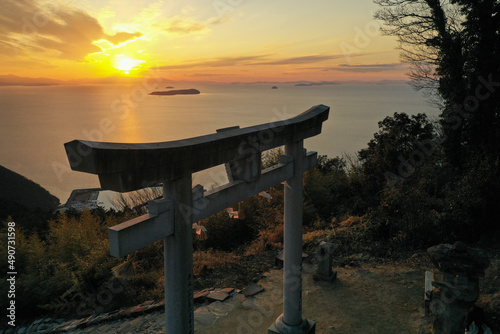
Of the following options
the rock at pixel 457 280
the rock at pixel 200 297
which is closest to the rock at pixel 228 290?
the rock at pixel 200 297

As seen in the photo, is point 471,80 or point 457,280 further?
point 471,80

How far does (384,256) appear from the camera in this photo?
9.15m

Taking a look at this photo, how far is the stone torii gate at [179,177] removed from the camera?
7.39 feet

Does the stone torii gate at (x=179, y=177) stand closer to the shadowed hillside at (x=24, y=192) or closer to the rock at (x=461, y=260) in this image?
the rock at (x=461, y=260)

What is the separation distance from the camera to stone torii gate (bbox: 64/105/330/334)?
225 cm

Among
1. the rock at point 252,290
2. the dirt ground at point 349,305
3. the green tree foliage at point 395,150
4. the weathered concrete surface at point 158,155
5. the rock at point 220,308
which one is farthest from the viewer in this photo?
the green tree foliage at point 395,150

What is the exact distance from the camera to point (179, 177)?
275 cm

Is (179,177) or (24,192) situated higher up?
(179,177)

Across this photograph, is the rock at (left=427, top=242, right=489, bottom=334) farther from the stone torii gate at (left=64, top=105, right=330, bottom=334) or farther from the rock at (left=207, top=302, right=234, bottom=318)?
the rock at (left=207, top=302, right=234, bottom=318)

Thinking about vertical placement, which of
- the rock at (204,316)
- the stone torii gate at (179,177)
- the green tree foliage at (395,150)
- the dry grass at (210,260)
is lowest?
the dry grass at (210,260)

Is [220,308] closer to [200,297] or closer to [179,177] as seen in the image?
[200,297]

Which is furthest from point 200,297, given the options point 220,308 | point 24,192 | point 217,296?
point 24,192

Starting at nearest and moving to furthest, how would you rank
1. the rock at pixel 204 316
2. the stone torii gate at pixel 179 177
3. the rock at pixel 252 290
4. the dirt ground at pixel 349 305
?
the stone torii gate at pixel 179 177 < the dirt ground at pixel 349 305 < the rock at pixel 204 316 < the rock at pixel 252 290

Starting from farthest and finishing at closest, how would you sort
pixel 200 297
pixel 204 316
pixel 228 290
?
pixel 228 290
pixel 200 297
pixel 204 316
